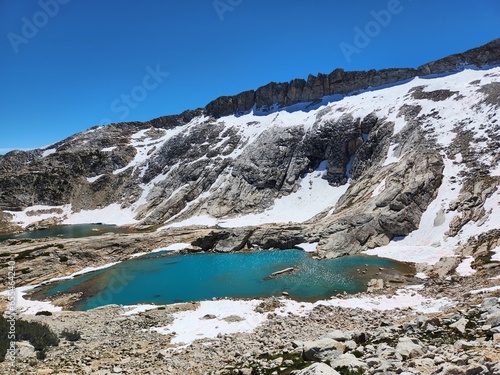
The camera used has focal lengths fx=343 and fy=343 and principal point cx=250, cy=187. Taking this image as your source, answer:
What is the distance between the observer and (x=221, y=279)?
5103 cm

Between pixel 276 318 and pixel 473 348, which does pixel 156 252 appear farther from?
pixel 473 348

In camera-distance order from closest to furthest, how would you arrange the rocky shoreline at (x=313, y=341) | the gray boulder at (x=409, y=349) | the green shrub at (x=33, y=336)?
1. the rocky shoreline at (x=313, y=341)
2. the gray boulder at (x=409, y=349)
3. the green shrub at (x=33, y=336)

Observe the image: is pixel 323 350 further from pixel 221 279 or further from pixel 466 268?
pixel 221 279

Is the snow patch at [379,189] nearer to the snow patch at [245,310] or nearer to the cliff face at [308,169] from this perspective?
the cliff face at [308,169]

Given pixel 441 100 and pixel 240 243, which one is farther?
pixel 441 100

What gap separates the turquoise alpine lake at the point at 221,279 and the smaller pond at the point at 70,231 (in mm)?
48810

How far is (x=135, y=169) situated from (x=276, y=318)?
448 ft

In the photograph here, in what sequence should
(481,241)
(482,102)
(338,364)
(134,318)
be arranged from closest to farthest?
(338,364) → (134,318) → (481,241) → (482,102)

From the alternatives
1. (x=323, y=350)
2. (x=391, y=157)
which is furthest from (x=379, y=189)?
(x=323, y=350)

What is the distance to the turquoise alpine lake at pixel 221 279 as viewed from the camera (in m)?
42.8

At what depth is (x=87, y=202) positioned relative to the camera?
147 meters

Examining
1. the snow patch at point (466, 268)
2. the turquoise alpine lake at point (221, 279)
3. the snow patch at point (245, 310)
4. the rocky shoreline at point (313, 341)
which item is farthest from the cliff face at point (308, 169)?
the rocky shoreline at point (313, 341)

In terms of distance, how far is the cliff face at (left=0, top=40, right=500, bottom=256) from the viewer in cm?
6303

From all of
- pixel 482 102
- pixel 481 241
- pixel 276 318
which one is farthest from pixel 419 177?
pixel 276 318
